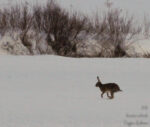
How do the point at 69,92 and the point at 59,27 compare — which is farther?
the point at 59,27

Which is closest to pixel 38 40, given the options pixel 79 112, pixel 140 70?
pixel 140 70

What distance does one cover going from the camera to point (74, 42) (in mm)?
9125

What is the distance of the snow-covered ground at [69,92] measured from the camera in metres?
3.83

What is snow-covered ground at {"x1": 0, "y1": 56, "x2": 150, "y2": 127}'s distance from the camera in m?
3.83

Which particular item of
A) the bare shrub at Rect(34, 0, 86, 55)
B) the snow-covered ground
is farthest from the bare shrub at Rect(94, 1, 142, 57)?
the snow-covered ground

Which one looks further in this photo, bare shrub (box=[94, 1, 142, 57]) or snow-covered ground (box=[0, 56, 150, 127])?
bare shrub (box=[94, 1, 142, 57])

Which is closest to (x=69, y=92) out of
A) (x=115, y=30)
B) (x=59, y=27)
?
(x=59, y=27)

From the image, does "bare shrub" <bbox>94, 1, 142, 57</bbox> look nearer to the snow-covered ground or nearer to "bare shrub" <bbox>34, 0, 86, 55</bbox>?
"bare shrub" <bbox>34, 0, 86, 55</bbox>

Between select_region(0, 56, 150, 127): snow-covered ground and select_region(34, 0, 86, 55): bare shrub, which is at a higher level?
select_region(0, 56, 150, 127): snow-covered ground

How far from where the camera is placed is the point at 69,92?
4.92 m

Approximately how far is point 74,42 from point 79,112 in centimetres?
516

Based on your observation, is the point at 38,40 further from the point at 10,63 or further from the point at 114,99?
the point at 114,99

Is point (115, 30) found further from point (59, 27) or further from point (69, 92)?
point (69, 92)

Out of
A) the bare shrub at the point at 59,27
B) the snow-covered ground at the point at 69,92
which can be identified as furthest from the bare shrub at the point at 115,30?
the snow-covered ground at the point at 69,92
